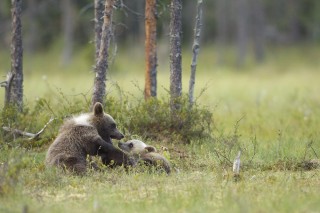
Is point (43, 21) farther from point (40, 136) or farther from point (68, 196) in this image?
point (68, 196)

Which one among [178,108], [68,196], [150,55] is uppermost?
[150,55]

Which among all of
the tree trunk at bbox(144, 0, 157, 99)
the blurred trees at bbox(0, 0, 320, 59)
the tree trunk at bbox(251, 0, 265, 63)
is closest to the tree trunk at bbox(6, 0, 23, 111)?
the tree trunk at bbox(144, 0, 157, 99)

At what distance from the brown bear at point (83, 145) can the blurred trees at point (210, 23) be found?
40.8 m

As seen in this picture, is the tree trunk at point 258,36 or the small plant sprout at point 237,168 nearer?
the small plant sprout at point 237,168

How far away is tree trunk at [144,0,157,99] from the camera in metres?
17.5

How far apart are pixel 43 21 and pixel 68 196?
54.0 metres

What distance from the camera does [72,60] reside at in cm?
6050

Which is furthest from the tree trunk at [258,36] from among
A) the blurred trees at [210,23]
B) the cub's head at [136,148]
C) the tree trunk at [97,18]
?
the cub's head at [136,148]

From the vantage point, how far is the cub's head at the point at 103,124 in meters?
12.6

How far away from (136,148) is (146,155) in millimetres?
444

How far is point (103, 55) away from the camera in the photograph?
14.8m

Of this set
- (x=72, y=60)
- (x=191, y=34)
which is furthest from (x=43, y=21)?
(x=191, y=34)

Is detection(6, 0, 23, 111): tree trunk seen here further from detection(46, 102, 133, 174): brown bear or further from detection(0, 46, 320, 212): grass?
detection(46, 102, 133, 174): brown bear

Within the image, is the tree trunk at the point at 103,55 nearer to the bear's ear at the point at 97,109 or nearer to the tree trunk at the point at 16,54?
the tree trunk at the point at 16,54
